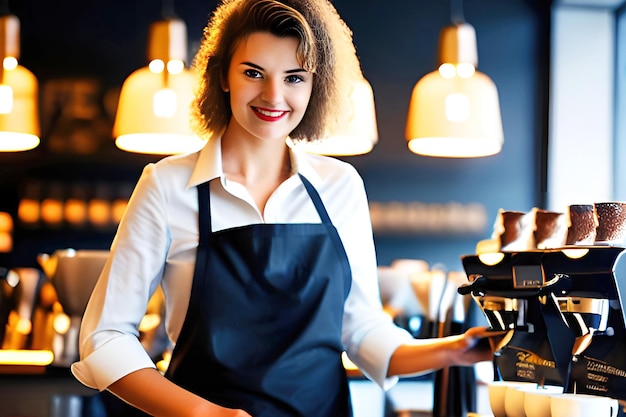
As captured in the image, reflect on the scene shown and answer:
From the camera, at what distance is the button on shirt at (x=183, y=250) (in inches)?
62.9

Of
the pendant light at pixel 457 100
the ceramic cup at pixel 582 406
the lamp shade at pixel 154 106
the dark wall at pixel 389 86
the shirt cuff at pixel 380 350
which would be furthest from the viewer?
the dark wall at pixel 389 86

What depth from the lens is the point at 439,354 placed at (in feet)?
5.33

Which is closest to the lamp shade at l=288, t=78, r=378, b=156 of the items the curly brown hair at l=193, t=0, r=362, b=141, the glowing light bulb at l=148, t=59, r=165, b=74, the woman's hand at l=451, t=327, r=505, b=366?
the glowing light bulb at l=148, t=59, r=165, b=74

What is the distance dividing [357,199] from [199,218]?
1.06 feet

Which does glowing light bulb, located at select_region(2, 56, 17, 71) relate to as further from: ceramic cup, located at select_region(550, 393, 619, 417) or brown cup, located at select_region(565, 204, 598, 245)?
ceramic cup, located at select_region(550, 393, 619, 417)

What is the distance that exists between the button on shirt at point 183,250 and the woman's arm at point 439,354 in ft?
0.08

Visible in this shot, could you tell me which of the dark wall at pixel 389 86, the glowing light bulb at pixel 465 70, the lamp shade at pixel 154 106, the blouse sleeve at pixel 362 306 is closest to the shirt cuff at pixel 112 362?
the blouse sleeve at pixel 362 306

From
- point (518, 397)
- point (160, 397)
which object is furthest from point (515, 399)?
point (160, 397)

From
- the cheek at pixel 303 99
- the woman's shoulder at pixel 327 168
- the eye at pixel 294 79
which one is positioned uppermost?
the eye at pixel 294 79

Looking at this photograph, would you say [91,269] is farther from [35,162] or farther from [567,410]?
[567,410]

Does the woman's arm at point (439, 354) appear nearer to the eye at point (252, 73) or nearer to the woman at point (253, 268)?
the woman at point (253, 268)

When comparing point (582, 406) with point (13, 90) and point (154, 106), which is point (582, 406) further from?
point (13, 90)

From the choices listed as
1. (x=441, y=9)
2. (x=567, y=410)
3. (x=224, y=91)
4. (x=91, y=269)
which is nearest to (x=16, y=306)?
(x=91, y=269)

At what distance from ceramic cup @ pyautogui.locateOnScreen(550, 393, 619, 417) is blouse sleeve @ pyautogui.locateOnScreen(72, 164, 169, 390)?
0.68 m
